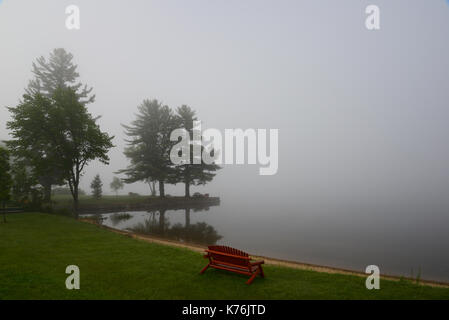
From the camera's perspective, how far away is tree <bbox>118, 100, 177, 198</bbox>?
38.9 metres

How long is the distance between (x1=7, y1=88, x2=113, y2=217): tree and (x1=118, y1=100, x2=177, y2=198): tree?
52.3 ft

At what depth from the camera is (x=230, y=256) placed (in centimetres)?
774

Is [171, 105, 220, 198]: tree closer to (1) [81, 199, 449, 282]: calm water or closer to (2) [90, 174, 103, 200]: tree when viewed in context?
(2) [90, 174, 103, 200]: tree

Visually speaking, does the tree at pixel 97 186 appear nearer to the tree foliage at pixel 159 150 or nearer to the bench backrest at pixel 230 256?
the tree foliage at pixel 159 150

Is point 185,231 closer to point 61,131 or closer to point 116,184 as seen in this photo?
point 61,131

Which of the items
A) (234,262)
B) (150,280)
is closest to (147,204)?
(150,280)

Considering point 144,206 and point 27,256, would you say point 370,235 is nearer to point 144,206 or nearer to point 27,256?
point 27,256

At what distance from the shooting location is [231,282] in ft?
24.2

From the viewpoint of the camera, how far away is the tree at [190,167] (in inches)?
1640

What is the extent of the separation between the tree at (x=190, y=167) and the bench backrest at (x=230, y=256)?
33573 millimetres

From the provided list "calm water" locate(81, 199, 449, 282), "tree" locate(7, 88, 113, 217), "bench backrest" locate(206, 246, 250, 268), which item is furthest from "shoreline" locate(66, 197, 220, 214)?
"bench backrest" locate(206, 246, 250, 268)

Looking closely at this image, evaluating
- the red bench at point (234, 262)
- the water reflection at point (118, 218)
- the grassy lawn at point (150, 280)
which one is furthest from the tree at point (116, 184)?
the red bench at point (234, 262)

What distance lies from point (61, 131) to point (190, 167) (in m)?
22.3

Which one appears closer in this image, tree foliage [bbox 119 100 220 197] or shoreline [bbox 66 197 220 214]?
shoreline [bbox 66 197 220 214]
